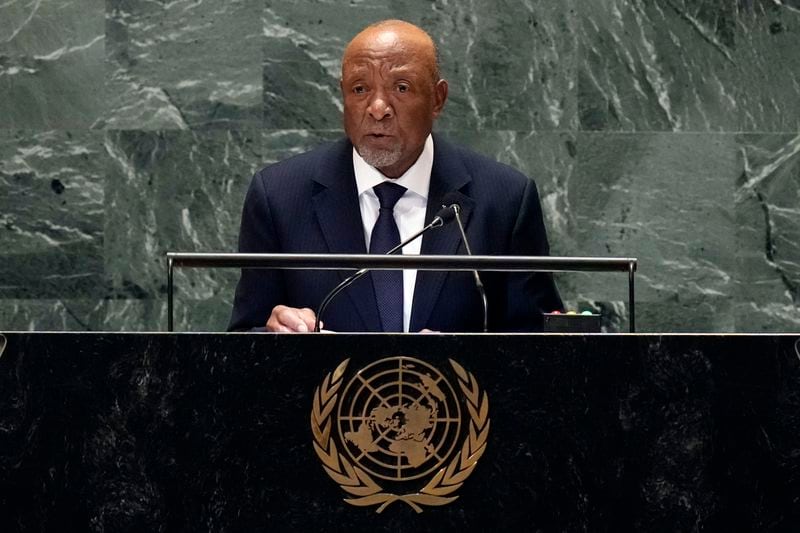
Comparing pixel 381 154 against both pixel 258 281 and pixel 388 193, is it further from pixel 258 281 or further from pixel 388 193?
pixel 258 281

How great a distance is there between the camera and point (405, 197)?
4.24 meters

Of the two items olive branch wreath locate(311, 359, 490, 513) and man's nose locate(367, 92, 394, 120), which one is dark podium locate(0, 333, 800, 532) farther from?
man's nose locate(367, 92, 394, 120)

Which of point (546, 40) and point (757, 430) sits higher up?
point (757, 430)

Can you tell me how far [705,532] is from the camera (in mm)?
2922

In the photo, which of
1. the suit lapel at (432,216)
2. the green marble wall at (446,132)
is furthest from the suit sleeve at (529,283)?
the green marble wall at (446,132)

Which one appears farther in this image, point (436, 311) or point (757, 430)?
point (436, 311)

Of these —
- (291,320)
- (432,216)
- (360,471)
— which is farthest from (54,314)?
(360,471)

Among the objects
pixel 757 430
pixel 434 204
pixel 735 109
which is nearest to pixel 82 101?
pixel 434 204

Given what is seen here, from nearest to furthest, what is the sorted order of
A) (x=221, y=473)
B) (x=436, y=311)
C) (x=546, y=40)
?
(x=221, y=473), (x=436, y=311), (x=546, y=40)

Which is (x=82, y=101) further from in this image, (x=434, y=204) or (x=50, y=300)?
(x=434, y=204)

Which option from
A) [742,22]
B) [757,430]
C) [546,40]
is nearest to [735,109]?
[742,22]

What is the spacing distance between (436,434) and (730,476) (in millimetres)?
596

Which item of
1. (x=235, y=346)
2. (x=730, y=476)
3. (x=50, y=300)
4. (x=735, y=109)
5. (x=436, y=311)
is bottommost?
(x=50, y=300)

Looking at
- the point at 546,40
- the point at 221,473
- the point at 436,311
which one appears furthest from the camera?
the point at 546,40
